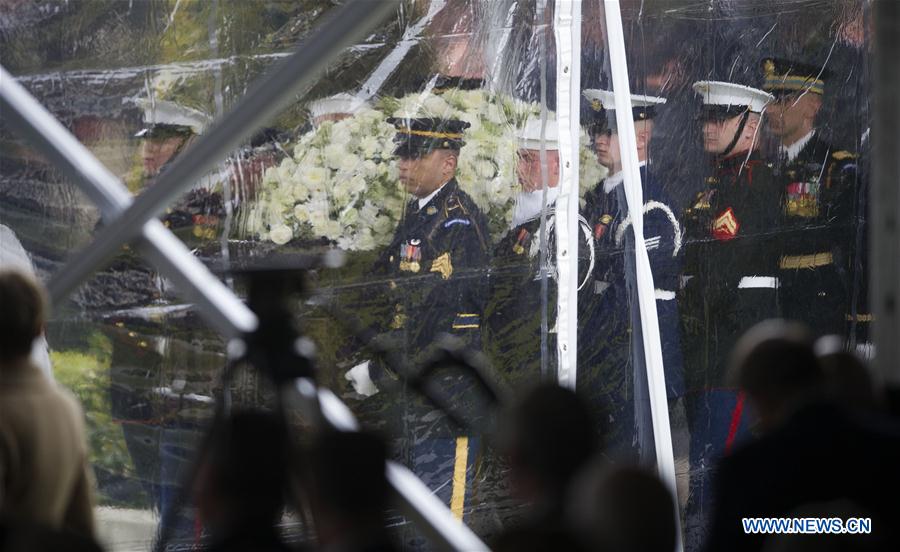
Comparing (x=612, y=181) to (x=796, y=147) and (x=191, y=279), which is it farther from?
(x=191, y=279)

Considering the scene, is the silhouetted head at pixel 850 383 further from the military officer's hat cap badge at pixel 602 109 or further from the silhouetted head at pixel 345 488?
the military officer's hat cap badge at pixel 602 109

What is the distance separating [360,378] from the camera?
176 inches

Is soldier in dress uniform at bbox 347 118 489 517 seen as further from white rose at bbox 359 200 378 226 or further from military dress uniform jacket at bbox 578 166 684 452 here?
military dress uniform jacket at bbox 578 166 684 452

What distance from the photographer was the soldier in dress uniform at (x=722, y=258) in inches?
203

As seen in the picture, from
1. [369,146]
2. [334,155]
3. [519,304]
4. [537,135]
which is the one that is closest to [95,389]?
[334,155]

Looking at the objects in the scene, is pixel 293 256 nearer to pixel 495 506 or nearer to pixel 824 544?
pixel 495 506

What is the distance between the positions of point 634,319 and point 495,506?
973 mm

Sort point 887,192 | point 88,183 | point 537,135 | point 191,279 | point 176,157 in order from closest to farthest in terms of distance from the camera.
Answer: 1. point 191,279
2. point 88,183
3. point 887,192
4. point 176,157
5. point 537,135

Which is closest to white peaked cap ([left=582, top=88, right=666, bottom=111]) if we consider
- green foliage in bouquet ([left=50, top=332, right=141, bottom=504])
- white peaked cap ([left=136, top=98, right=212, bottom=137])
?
white peaked cap ([left=136, top=98, right=212, bottom=137])

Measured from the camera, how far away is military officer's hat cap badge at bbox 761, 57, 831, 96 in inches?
208

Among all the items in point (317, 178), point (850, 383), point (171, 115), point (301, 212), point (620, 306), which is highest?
point (171, 115)

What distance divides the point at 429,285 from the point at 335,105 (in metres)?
0.76

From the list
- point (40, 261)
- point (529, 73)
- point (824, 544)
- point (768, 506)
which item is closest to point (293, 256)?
point (40, 261)

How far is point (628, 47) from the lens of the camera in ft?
16.3
